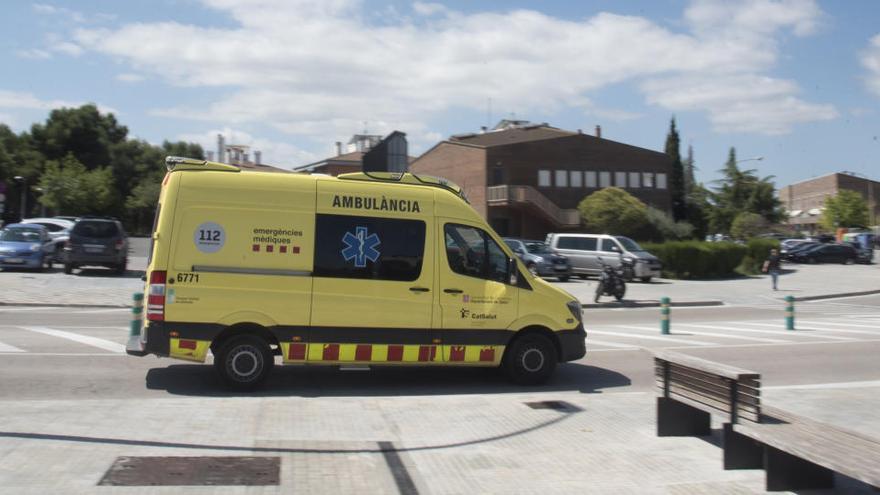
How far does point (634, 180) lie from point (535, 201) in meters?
10.3

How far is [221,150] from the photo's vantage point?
2224 inches

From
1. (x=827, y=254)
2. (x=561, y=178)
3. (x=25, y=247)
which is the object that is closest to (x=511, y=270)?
(x=25, y=247)

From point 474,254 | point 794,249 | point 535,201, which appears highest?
point 535,201

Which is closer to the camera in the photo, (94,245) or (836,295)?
(94,245)

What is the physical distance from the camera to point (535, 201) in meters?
52.9

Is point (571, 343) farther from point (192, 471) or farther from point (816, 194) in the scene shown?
point (816, 194)

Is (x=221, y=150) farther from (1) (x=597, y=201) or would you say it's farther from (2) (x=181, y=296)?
(2) (x=181, y=296)

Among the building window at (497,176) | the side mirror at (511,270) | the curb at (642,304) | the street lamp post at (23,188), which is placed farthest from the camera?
the street lamp post at (23,188)

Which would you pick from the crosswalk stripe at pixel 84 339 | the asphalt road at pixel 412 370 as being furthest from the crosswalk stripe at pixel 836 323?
the crosswalk stripe at pixel 84 339

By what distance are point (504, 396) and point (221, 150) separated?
50.6 metres

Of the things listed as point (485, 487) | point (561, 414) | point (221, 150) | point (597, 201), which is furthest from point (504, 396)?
point (221, 150)

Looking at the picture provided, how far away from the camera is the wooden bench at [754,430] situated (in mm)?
5433

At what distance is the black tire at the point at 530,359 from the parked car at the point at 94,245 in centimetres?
1946

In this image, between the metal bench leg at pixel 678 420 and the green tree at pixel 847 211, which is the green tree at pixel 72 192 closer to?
the metal bench leg at pixel 678 420
